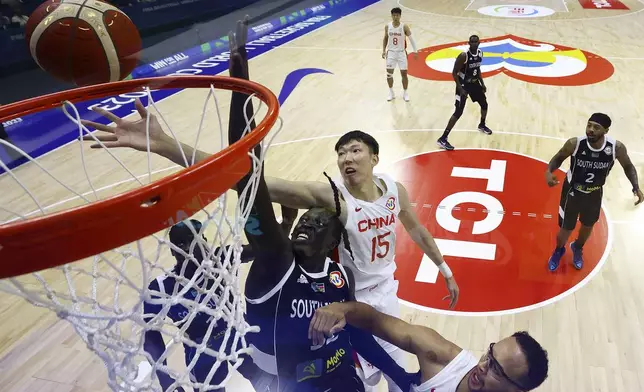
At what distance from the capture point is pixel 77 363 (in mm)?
3432

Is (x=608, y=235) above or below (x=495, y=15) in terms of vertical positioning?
above

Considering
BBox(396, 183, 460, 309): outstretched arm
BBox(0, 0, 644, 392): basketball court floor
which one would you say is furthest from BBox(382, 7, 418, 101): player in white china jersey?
BBox(396, 183, 460, 309): outstretched arm

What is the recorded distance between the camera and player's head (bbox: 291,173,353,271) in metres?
2.10

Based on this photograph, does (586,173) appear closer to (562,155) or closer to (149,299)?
(562,155)

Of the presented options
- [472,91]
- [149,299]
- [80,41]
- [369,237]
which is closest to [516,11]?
[472,91]

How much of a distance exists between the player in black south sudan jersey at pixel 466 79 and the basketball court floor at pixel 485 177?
32 centimetres

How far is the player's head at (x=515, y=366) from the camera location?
1.94 meters

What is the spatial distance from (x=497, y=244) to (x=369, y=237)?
7.43ft

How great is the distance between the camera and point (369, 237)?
2.50 meters

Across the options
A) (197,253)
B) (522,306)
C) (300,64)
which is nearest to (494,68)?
(300,64)

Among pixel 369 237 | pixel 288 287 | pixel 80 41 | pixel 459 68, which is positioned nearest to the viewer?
pixel 288 287

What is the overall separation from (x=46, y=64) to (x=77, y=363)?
6.71 feet

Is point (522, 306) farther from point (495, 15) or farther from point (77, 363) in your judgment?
point (495, 15)

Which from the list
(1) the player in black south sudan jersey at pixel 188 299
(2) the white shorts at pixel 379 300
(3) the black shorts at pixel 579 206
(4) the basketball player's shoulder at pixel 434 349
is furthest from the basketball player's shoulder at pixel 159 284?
(3) the black shorts at pixel 579 206
